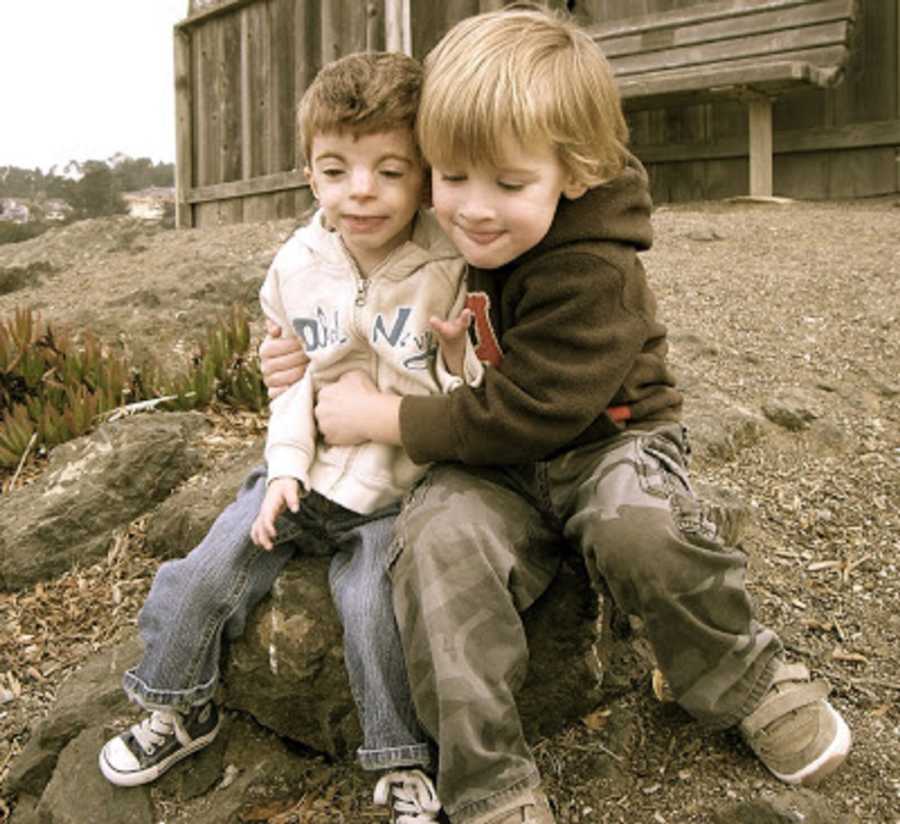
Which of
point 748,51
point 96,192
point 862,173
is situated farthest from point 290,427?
point 96,192

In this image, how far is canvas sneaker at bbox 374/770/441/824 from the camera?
1.91 meters

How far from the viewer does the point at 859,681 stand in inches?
91.3

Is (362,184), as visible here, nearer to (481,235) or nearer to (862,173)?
(481,235)

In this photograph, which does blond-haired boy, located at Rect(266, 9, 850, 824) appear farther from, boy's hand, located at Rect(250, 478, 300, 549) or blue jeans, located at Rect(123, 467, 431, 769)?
boy's hand, located at Rect(250, 478, 300, 549)

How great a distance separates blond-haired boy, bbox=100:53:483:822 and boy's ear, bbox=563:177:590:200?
293 mm

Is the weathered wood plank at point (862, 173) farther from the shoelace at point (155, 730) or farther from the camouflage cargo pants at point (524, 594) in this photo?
the shoelace at point (155, 730)

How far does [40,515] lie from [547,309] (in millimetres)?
2016

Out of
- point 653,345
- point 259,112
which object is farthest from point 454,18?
point 653,345

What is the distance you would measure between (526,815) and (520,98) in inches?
49.7

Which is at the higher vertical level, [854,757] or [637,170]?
[637,170]

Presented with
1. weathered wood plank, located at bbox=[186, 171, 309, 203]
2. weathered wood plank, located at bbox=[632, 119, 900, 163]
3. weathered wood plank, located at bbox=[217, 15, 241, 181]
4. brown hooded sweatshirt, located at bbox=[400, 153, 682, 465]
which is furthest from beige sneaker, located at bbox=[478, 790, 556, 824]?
weathered wood plank, located at bbox=[217, 15, 241, 181]

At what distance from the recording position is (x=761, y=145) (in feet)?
22.1

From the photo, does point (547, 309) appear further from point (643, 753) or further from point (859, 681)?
point (859, 681)

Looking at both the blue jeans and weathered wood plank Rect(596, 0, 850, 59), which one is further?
weathered wood plank Rect(596, 0, 850, 59)
